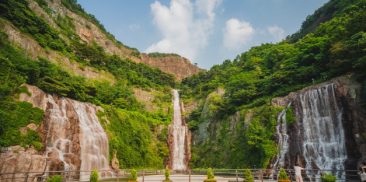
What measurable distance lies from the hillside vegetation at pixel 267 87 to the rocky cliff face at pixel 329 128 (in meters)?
1.74

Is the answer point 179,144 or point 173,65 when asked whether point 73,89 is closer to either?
point 179,144

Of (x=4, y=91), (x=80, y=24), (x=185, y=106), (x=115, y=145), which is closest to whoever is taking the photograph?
(x=4, y=91)

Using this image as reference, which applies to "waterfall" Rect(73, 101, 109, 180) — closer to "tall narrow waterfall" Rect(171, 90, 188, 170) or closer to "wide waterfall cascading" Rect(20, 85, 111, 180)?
"wide waterfall cascading" Rect(20, 85, 111, 180)

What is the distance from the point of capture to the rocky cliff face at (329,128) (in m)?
20.3

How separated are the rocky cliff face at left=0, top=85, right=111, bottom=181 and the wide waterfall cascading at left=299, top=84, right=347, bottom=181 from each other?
54.0 feet

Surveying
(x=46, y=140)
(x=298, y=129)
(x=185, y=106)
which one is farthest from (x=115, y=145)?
(x=185, y=106)

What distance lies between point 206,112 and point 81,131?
821 inches

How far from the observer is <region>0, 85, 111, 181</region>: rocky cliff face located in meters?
19.2

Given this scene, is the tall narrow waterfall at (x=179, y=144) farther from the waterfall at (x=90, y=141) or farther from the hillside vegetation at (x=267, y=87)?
the waterfall at (x=90, y=141)

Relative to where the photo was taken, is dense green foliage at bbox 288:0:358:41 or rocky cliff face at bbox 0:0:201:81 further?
dense green foliage at bbox 288:0:358:41

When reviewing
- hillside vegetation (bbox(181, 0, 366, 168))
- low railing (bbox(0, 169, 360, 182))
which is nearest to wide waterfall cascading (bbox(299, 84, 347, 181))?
low railing (bbox(0, 169, 360, 182))

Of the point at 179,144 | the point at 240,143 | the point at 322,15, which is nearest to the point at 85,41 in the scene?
the point at 179,144

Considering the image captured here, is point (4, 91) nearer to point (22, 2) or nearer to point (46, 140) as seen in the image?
point (46, 140)

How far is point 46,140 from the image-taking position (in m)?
22.5
